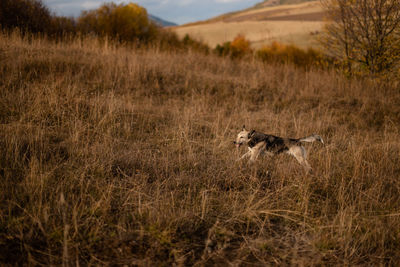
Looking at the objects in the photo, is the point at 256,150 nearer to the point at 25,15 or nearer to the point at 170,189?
the point at 170,189

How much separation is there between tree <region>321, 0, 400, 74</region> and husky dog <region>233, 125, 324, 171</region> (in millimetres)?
6524

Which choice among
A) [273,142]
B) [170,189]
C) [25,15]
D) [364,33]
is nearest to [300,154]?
[273,142]

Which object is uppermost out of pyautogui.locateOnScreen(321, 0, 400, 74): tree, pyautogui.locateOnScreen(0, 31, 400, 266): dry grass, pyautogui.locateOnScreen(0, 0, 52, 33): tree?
pyautogui.locateOnScreen(0, 0, 52, 33): tree

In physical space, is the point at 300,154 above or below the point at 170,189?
above

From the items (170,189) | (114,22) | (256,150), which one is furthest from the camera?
(114,22)

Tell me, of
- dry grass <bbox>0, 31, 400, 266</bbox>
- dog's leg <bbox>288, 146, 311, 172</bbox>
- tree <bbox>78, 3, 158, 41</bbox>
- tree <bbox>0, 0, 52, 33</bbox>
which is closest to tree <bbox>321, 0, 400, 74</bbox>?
dry grass <bbox>0, 31, 400, 266</bbox>

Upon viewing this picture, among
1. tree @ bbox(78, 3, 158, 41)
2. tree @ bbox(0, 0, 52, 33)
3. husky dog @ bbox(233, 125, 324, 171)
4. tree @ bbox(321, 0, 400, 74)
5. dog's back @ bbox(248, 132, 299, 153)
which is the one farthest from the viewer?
tree @ bbox(78, 3, 158, 41)

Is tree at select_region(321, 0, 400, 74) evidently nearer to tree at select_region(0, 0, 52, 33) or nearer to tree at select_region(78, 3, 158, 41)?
tree at select_region(78, 3, 158, 41)

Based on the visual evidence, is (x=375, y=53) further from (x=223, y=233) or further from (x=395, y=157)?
(x=223, y=233)

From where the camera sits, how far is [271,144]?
15.0 ft

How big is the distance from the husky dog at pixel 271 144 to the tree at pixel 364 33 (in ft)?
21.4

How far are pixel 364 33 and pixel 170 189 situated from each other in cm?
933

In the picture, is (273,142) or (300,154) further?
(273,142)

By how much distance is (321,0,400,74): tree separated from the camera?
818 centimetres
